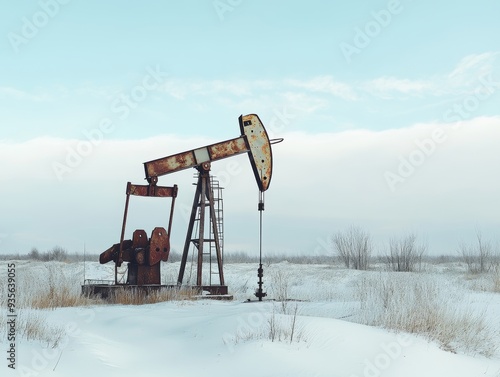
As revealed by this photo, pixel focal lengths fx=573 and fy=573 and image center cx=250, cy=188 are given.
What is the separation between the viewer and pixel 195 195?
1317cm

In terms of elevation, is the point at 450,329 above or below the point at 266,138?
below

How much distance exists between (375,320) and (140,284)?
6191mm

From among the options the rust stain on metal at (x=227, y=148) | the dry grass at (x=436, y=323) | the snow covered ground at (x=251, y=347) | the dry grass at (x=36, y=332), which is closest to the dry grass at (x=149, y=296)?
the snow covered ground at (x=251, y=347)

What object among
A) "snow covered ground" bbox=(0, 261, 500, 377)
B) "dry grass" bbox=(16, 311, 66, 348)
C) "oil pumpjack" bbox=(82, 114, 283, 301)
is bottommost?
"snow covered ground" bbox=(0, 261, 500, 377)

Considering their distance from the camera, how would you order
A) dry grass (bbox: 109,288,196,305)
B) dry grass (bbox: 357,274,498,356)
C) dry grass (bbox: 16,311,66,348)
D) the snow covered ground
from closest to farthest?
1. the snow covered ground
2. dry grass (bbox: 16,311,66,348)
3. dry grass (bbox: 357,274,498,356)
4. dry grass (bbox: 109,288,196,305)

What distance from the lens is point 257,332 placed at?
254 inches

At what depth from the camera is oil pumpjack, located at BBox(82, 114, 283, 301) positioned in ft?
40.7

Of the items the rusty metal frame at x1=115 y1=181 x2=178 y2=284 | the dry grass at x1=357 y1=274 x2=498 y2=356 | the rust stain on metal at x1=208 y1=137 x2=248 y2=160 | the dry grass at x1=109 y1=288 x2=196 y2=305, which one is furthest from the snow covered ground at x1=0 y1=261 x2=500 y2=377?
the rust stain on metal at x1=208 y1=137 x2=248 y2=160

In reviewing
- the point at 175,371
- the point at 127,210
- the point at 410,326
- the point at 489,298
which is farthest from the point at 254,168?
the point at 175,371

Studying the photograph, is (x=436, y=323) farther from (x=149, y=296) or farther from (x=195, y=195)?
(x=195, y=195)

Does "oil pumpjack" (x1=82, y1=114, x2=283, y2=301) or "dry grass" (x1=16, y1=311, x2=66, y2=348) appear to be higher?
"oil pumpjack" (x1=82, y1=114, x2=283, y2=301)

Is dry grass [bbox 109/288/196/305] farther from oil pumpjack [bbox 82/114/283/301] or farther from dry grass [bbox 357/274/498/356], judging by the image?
dry grass [bbox 357/274/498/356]

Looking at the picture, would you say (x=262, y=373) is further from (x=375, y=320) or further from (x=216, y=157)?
(x=216, y=157)

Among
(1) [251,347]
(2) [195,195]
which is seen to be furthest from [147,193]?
(1) [251,347]
